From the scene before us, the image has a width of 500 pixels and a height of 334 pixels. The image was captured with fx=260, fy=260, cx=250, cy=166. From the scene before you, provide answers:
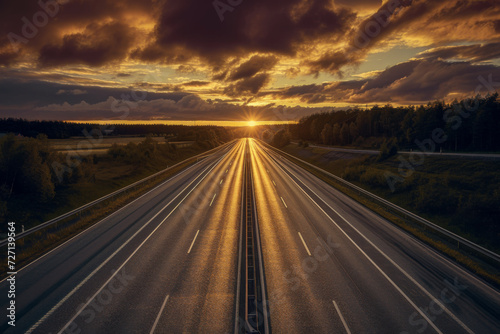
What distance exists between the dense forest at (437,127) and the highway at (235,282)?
3870 cm

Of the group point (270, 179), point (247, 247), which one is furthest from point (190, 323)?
point (270, 179)

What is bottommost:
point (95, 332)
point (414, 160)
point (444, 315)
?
point (444, 315)

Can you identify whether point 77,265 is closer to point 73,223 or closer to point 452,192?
point 73,223

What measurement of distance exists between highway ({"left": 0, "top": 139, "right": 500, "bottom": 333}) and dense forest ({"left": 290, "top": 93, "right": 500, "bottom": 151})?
127 ft

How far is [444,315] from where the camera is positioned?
34.2 feet

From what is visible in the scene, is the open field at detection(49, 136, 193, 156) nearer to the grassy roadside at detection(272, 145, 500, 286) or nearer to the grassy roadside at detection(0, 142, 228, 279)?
the grassy roadside at detection(0, 142, 228, 279)

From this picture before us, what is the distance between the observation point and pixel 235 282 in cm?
1259

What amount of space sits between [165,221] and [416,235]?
18708mm

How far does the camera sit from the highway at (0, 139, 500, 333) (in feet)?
32.5

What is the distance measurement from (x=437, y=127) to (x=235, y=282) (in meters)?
82.8

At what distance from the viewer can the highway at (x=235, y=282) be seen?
991 cm

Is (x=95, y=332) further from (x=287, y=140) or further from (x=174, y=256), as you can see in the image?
(x=287, y=140)

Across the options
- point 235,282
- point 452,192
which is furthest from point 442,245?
point 235,282

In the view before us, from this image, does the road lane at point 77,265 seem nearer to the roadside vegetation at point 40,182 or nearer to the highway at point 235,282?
the highway at point 235,282
